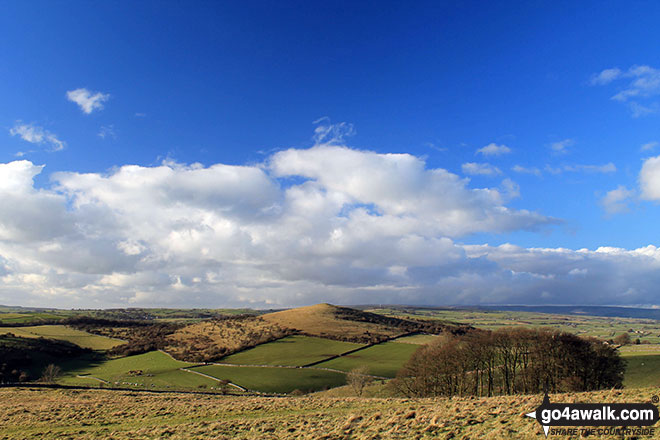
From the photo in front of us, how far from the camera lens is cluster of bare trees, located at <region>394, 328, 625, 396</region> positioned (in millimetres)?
57656

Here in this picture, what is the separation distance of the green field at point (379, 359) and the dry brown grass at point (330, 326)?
20.7 metres

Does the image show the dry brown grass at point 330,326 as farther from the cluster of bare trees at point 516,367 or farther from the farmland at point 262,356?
the cluster of bare trees at point 516,367

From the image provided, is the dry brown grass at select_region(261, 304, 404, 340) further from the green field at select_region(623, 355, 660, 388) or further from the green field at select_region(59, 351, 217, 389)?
the green field at select_region(623, 355, 660, 388)

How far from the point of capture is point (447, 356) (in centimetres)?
6262

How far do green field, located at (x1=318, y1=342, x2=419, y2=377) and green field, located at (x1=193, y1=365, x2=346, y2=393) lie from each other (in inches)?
364

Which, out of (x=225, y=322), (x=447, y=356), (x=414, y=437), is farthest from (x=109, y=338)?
(x=414, y=437)

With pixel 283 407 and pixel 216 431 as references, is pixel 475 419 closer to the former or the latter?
pixel 216 431

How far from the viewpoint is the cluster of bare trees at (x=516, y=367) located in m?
57.7

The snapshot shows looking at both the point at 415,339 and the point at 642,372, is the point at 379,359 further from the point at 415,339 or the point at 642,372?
the point at 642,372

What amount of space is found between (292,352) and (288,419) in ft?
366

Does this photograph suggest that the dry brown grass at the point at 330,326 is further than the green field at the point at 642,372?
Yes

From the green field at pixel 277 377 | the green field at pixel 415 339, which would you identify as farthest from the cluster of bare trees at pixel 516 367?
the green field at pixel 415 339

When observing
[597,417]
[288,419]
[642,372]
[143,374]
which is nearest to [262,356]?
[143,374]

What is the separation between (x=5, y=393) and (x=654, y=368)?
114 meters
